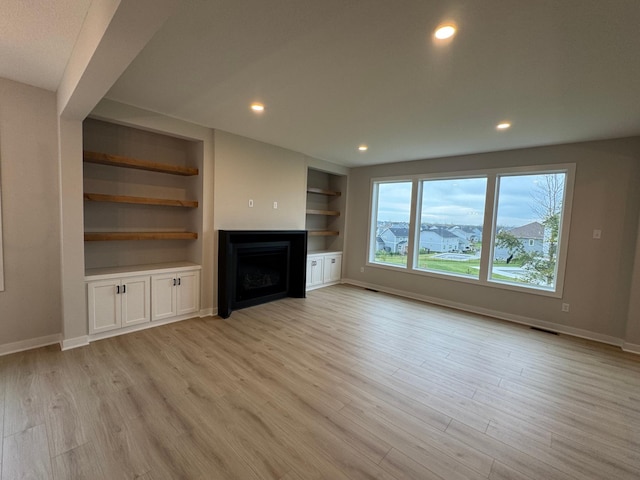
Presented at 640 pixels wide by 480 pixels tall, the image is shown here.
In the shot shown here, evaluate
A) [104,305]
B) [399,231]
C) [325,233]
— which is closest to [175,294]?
[104,305]

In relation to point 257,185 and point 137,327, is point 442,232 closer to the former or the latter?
point 257,185

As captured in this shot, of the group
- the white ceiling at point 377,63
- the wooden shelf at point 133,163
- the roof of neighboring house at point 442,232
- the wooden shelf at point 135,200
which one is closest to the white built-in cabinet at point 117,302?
the wooden shelf at point 135,200

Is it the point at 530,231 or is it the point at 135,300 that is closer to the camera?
the point at 135,300

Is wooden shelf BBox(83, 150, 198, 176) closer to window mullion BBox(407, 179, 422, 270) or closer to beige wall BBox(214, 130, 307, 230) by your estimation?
beige wall BBox(214, 130, 307, 230)

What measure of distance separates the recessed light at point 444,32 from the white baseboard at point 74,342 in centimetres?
424

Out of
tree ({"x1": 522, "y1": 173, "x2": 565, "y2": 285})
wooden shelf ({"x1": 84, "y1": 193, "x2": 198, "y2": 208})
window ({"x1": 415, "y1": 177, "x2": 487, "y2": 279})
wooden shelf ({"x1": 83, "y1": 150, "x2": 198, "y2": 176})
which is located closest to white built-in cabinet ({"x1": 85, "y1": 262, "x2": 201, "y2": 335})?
wooden shelf ({"x1": 84, "y1": 193, "x2": 198, "y2": 208})

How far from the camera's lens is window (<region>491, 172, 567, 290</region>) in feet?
13.5

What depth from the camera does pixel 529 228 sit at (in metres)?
4.33

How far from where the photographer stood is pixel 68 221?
2.88 meters

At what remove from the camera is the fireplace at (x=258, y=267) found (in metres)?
4.03

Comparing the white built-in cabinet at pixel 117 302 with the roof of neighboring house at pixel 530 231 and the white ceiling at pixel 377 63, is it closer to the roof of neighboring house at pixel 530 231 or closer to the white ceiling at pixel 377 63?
the white ceiling at pixel 377 63

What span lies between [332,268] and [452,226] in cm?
261

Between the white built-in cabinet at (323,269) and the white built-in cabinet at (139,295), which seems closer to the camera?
the white built-in cabinet at (139,295)

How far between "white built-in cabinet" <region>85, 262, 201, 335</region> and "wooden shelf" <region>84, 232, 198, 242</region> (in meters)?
0.39
